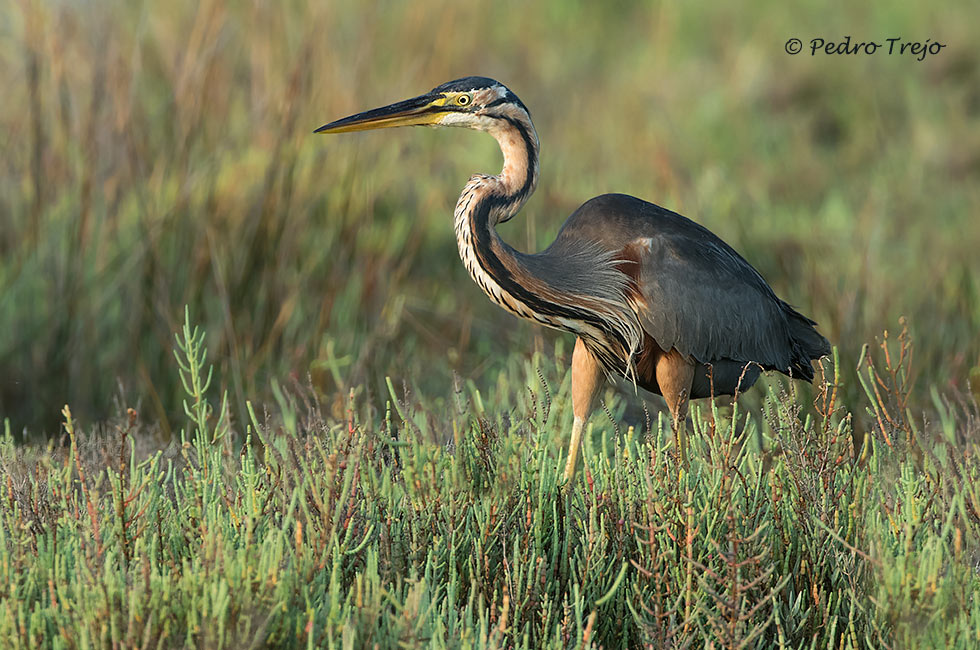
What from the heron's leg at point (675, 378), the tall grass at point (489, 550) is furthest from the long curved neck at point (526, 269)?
the tall grass at point (489, 550)

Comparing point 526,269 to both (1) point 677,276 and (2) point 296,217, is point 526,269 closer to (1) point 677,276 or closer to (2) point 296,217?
(1) point 677,276

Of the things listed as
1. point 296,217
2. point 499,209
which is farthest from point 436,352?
point 499,209

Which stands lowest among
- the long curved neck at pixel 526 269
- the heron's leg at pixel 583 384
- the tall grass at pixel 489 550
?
the tall grass at pixel 489 550

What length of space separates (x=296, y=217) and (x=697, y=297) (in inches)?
76.3

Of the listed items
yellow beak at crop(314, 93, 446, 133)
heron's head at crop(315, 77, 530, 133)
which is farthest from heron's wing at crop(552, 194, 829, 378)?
yellow beak at crop(314, 93, 446, 133)

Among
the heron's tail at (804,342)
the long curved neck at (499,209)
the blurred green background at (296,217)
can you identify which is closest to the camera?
the long curved neck at (499,209)

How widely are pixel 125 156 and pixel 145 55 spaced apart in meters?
2.62

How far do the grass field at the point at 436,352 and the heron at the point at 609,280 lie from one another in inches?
7.9

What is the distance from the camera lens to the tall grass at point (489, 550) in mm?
2418

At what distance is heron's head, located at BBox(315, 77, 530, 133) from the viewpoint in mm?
3588

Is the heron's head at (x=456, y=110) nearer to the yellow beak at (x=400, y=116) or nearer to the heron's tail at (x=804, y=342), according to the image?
the yellow beak at (x=400, y=116)

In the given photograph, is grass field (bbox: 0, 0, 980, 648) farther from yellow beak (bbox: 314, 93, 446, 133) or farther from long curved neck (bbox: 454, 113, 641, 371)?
yellow beak (bbox: 314, 93, 446, 133)

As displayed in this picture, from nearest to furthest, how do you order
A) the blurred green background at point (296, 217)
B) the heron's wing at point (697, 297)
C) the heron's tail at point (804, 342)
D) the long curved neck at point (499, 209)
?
the long curved neck at point (499, 209), the heron's wing at point (697, 297), the heron's tail at point (804, 342), the blurred green background at point (296, 217)

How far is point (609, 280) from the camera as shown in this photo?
3830mm
